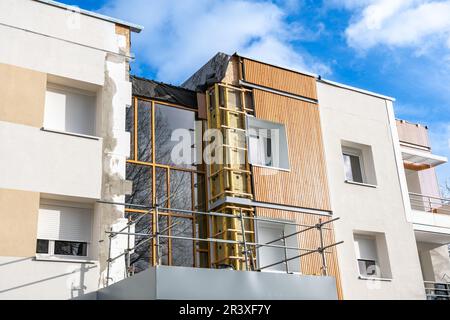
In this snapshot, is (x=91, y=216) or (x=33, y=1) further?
(x=33, y=1)

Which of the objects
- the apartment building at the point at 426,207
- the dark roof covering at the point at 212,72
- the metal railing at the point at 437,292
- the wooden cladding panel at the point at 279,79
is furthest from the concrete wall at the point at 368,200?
the dark roof covering at the point at 212,72

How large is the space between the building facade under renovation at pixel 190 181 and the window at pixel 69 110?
0.03m

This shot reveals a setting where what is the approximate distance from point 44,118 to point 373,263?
9.72 metres

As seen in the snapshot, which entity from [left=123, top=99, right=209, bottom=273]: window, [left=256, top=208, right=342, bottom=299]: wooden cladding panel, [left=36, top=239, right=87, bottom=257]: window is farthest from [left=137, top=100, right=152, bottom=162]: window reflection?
[left=36, top=239, right=87, bottom=257]: window

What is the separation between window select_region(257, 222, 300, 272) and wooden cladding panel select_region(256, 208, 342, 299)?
0.67 feet

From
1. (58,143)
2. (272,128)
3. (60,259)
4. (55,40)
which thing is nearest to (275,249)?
(272,128)

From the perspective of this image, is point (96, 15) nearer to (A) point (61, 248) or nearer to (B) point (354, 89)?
(A) point (61, 248)

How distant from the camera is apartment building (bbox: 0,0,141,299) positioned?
11391mm

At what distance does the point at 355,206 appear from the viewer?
655 inches

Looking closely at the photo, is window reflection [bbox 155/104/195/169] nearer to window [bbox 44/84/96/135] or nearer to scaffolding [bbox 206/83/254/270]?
scaffolding [bbox 206/83/254/270]

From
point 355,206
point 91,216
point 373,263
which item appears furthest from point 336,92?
point 91,216

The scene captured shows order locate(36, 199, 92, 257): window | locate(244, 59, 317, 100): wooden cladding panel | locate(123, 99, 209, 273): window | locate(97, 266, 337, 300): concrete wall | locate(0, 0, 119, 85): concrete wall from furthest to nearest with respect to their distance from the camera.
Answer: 1. locate(244, 59, 317, 100): wooden cladding panel
2. locate(123, 99, 209, 273): window
3. locate(0, 0, 119, 85): concrete wall
4. locate(36, 199, 92, 257): window
5. locate(97, 266, 337, 300): concrete wall

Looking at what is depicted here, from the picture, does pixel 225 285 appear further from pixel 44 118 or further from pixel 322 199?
pixel 322 199
